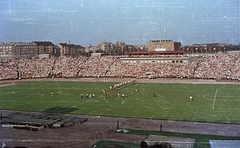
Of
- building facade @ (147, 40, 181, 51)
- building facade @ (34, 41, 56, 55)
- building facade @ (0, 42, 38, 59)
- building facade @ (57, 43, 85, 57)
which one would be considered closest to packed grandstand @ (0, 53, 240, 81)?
building facade @ (147, 40, 181, 51)

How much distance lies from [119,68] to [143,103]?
3377cm

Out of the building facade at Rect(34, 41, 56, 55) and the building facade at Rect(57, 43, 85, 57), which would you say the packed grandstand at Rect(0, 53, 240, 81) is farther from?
the building facade at Rect(57, 43, 85, 57)

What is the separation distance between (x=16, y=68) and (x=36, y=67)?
179 inches

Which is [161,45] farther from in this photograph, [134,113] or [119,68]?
[134,113]

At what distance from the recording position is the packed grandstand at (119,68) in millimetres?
58594

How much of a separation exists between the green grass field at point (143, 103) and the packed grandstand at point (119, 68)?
15.1 m

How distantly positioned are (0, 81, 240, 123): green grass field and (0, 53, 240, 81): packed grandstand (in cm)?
1507

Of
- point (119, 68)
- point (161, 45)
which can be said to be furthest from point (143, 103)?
point (161, 45)

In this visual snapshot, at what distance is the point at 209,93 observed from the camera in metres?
39.8

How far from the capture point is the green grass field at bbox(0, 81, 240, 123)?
91.0 ft

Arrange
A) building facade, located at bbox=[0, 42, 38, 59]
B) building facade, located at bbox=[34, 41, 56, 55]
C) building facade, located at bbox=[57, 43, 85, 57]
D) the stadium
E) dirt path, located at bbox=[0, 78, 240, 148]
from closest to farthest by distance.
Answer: dirt path, located at bbox=[0, 78, 240, 148]
the stadium
building facade, located at bbox=[0, 42, 38, 59]
building facade, located at bbox=[34, 41, 56, 55]
building facade, located at bbox=[57, 43, 85, 57]

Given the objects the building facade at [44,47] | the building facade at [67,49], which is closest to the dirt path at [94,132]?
the building facade at [44,47]

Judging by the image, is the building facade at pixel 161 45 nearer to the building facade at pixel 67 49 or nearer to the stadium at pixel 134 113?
the stadium at pixel 134 113

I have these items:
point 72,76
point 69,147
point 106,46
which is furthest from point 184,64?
point 106,46
